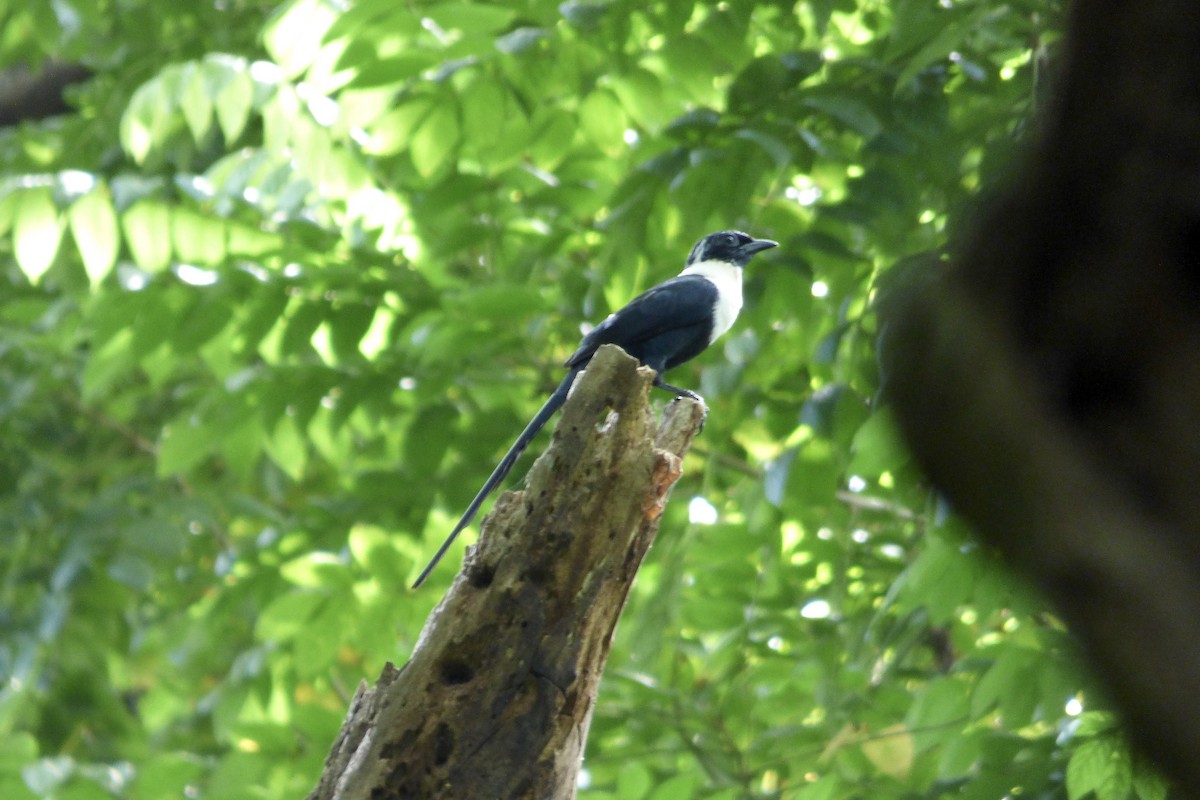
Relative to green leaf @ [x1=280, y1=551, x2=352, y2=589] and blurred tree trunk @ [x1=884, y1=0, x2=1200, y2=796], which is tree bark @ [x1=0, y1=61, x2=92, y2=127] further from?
blurred tree trunk @ [x1=884, y1=0, x2=1200, y2=796]

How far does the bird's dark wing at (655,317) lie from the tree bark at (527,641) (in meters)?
1.36

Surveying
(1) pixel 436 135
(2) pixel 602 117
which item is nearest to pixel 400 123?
(1) pixel 436 135

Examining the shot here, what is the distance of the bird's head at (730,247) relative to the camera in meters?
5.20

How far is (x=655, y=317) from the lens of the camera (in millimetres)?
4555

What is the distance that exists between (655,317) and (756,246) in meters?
0.86

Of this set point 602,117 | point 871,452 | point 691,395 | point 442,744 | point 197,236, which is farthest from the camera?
point 197,236

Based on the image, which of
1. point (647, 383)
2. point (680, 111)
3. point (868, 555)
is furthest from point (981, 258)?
point (680, 111)

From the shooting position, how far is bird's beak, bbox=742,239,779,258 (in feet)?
17.1

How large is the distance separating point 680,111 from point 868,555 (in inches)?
81.1

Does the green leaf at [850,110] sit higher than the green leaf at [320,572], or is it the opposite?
the green leaf at [850,110]

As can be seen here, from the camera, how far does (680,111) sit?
18.8 feet

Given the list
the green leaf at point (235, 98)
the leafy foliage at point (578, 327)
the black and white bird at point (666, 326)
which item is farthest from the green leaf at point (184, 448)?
the black and white bird at point (666, 326)

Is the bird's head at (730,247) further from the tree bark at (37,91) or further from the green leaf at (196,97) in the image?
the tree bark at (37,91)

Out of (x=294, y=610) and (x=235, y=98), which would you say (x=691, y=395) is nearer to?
(x=294, y=610)
